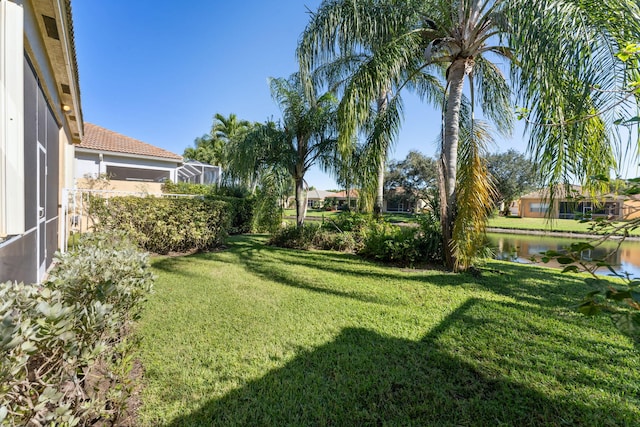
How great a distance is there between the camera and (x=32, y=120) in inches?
141

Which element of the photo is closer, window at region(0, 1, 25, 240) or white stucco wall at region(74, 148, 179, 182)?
window at region(0, 1, 25, 240)

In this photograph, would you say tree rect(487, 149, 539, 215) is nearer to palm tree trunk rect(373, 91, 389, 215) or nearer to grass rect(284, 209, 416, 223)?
grass rect(284, 209, 416, 223)

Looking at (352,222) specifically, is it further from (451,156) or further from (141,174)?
(141,174)

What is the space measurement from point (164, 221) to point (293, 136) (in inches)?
204

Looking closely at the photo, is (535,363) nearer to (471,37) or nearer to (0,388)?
(0,388)

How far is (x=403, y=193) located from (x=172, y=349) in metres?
37.2

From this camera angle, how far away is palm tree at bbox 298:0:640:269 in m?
3.19

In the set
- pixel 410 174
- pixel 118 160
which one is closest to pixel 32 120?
pixel 118 160

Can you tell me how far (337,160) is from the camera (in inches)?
406

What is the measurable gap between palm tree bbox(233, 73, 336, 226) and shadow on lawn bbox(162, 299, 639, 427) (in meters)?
8.07

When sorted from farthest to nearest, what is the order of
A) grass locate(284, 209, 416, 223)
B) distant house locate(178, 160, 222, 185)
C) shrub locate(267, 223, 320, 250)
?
distant house locate(178, 160, 222, 185)
shrub locate(267, 223, 320, 250)
grass locate(284, 209, 416, 223)

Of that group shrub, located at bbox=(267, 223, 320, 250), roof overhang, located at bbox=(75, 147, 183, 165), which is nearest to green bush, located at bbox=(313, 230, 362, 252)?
shrub, located at bbox=(267, 223, 320, 250)

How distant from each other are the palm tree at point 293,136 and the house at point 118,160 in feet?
20.4

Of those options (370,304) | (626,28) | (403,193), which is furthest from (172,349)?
(403,193)
